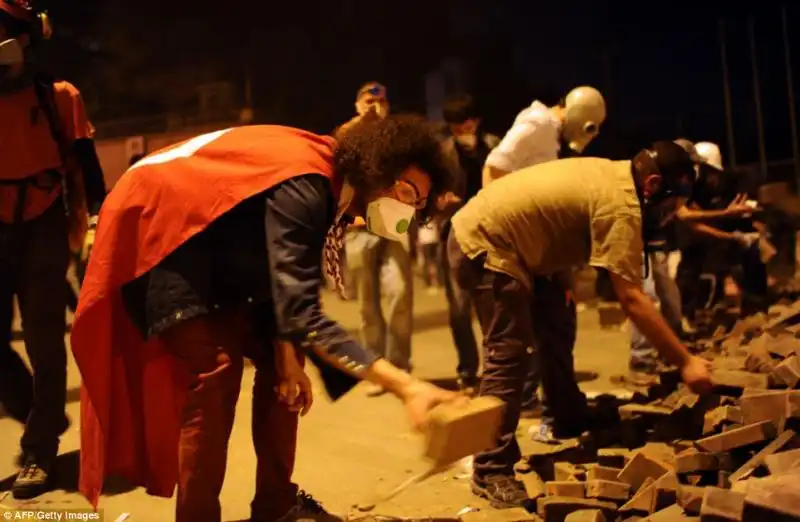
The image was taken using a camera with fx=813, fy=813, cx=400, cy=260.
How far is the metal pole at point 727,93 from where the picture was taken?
486 inches

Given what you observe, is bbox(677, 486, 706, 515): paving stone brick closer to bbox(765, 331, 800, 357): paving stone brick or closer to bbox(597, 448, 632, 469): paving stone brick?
bbox(597, 448, 632, 469): paving stone brick

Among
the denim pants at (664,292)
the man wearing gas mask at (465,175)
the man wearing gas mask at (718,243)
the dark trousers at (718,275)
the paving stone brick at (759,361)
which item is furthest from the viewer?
the dark trousers at (718,275)

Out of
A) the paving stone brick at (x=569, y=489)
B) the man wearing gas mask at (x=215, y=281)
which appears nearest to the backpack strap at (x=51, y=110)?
the man wearing gas mask at (x=215, y=281)

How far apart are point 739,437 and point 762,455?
20 centimetres

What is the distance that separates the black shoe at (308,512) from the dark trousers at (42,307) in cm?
120

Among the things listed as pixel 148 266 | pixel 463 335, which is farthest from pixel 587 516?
pixel 463 335

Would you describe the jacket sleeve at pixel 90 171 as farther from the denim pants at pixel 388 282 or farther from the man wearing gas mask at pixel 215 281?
the denim pants at pixel 388 282

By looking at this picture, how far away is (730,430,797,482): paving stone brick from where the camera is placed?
2.67 m

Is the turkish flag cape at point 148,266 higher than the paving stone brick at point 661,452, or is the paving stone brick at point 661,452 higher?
the turkish flag cape at point 148,266

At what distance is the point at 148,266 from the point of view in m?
2.42

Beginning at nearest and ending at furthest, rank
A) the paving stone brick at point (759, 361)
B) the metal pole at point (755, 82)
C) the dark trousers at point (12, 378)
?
the paving stone brick at point (759, 361) → the dark trousers at point (12, 378) → the metal pole at point (755, 82)

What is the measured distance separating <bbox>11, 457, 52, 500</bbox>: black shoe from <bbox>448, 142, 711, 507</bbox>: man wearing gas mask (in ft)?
6.03

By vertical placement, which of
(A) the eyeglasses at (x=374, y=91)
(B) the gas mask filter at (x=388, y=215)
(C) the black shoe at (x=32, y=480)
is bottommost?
(C) the black shoe at (x=32, y=480)

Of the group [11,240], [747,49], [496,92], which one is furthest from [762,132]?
[11,240]
